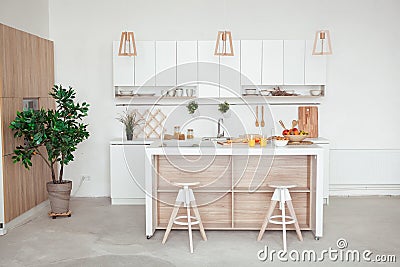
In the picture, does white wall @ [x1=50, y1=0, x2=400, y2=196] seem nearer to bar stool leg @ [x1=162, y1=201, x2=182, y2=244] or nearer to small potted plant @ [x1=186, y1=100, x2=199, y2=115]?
small potted plant @ [x1=186, y1=100, x2=199, y2=115]

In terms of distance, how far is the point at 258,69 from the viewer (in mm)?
7418

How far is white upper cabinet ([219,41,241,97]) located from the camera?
7.43 m

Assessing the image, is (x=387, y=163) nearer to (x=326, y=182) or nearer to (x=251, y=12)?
(x=326, y=182)

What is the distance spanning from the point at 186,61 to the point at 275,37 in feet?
4.39

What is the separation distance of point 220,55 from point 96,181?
101 inches

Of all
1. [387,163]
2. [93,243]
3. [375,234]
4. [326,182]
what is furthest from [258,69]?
[93,243]

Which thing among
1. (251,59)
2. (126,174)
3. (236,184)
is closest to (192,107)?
(251,59)

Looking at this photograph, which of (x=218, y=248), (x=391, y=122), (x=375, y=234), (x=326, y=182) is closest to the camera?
(x=218, y=248)

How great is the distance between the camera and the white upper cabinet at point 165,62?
292 inches

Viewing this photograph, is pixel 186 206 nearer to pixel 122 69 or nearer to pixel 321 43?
pixel 122 69

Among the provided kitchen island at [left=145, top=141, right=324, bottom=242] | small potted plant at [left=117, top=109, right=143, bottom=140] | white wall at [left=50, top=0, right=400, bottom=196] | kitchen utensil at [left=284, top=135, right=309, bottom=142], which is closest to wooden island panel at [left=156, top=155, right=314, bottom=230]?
kitchen island at [left=145, top=141, right=324, bottom=242]

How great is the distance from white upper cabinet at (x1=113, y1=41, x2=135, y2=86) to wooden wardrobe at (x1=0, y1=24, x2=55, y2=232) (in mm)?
928

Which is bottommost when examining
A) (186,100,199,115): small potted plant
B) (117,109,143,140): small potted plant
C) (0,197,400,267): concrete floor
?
(0,197,400,267): concrete floor

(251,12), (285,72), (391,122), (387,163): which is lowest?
(387,163)
